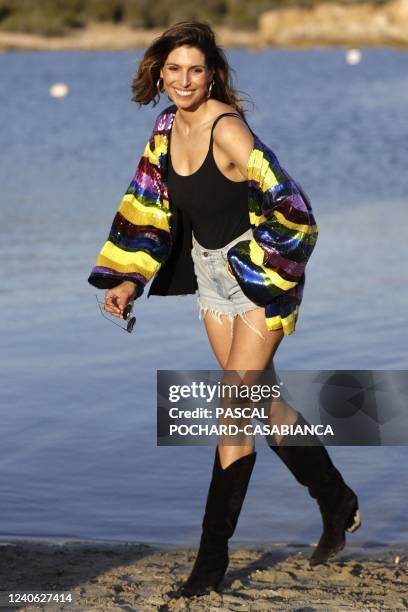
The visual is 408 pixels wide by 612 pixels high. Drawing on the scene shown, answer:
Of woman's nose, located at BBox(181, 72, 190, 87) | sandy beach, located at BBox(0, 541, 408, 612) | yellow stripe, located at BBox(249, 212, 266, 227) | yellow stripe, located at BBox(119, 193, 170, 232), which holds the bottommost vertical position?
sandy beach, located at BBox(0, 541, 408, 612)

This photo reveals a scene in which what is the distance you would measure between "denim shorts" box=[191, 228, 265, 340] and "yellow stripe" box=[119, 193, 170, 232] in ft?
0.48

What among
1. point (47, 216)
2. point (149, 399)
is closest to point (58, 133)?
point (47, 216)

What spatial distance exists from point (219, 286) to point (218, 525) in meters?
0.78

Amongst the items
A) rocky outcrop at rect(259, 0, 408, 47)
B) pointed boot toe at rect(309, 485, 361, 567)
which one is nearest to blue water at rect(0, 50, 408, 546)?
pointed boot toe at rect(309, 485, 361, 567)

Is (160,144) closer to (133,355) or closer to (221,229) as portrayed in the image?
(221,229)

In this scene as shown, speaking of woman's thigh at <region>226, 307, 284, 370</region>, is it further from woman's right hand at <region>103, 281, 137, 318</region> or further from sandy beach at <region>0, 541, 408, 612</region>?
sandy beach at <region>0, 541, 408, 612</region>

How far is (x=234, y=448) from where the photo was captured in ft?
14.5

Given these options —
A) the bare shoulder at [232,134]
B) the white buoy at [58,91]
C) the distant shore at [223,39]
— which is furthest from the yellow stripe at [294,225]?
the distant shore at [223,39]

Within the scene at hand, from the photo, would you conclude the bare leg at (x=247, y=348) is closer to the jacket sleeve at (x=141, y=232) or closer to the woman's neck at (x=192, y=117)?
the jacket sleeve at (x=141, y=232)

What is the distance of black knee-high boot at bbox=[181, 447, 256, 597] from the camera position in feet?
14.4

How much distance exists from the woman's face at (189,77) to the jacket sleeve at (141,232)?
21cm

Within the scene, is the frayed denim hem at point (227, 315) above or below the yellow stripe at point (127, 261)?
below

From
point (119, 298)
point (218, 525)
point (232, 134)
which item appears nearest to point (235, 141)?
point (232, 134)

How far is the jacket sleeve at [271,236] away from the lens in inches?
169
